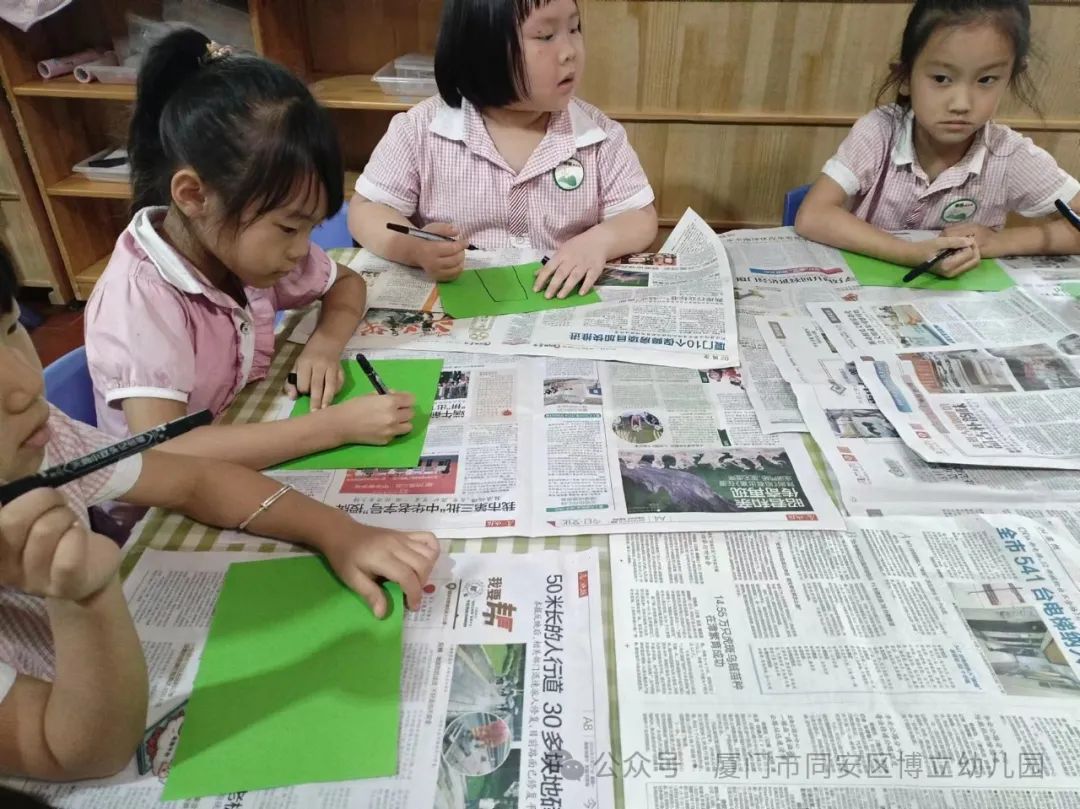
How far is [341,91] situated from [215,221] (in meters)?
1.37

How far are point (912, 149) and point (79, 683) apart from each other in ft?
4.65

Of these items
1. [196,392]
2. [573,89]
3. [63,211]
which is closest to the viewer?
[196,392]

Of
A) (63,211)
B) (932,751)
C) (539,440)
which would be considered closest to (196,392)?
(539,440)

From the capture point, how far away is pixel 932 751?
502mm

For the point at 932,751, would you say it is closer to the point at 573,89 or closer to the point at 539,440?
the point at 539,440

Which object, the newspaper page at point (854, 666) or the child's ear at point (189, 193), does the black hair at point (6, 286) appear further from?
the newspaper page at point (854, 666)

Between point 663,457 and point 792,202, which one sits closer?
point 663,457

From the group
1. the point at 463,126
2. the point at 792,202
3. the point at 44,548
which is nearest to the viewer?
the point at 44,548

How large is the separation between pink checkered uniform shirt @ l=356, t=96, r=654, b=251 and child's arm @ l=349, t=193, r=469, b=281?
39mm

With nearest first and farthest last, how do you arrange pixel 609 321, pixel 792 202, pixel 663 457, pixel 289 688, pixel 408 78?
pixel 289 688 → pixel 663 457 → pixel 609 321 → pixel 792 202 → pixel 408 78

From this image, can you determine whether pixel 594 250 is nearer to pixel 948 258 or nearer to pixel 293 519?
pixel 948 258

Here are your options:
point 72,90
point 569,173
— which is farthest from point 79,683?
point 72,90

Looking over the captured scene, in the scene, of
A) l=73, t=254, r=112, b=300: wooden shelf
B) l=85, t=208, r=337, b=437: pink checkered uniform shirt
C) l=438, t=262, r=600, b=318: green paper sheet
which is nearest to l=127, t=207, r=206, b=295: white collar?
l=85, t=208, r=337, b=437: pink checkered uniform shirt

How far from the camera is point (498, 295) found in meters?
1.08
